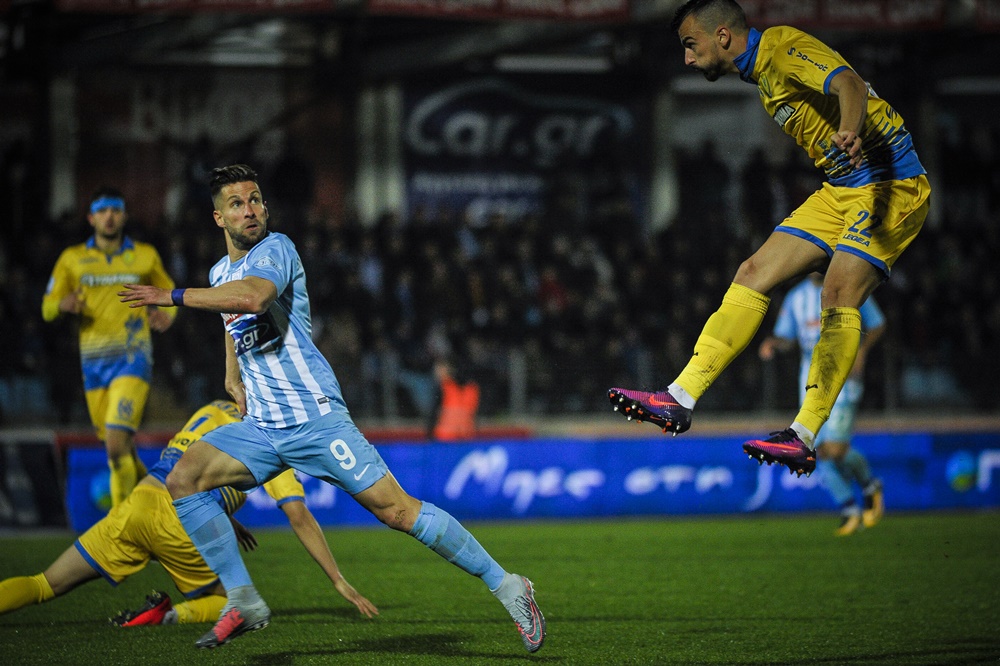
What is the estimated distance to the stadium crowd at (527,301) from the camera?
1349cm

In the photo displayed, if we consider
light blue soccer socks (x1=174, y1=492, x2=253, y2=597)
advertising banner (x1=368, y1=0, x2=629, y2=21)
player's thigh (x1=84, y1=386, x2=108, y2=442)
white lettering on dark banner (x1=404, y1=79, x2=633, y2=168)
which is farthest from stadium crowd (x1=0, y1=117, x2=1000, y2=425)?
light blue soccer socks (x1=174, y1=492, x2=253, y2=597)

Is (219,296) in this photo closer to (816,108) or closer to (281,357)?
(281,357)

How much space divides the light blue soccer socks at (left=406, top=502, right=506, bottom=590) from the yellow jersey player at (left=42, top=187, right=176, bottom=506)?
4303mm

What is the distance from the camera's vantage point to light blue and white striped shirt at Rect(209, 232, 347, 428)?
5535mm

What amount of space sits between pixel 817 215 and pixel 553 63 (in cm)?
1667

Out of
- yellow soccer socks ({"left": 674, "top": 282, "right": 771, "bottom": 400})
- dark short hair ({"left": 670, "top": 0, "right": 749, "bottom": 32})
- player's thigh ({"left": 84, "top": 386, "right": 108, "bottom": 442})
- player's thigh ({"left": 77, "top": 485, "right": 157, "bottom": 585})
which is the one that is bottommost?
player's thigh ({"left": 77, "top": 485, "right": 157, "bottom": 585})

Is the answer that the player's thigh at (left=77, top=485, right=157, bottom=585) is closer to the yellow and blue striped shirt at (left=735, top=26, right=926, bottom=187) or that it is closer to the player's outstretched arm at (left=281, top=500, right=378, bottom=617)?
the player's outstretched arm at (left=281, top=500, right=378, bottom=617)

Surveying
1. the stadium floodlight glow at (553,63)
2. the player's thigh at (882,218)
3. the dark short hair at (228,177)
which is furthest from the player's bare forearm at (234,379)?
the stadium floodlight glow at (553,63)

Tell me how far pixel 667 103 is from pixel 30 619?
16.9 metres

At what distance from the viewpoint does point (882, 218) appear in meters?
5.52

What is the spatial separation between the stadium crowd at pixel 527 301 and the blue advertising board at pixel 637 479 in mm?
907

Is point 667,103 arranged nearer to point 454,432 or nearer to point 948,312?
point 948,312

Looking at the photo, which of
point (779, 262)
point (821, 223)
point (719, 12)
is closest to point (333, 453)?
point (779, 262)

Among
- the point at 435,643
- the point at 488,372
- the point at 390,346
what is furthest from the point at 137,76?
the point at 435,643
